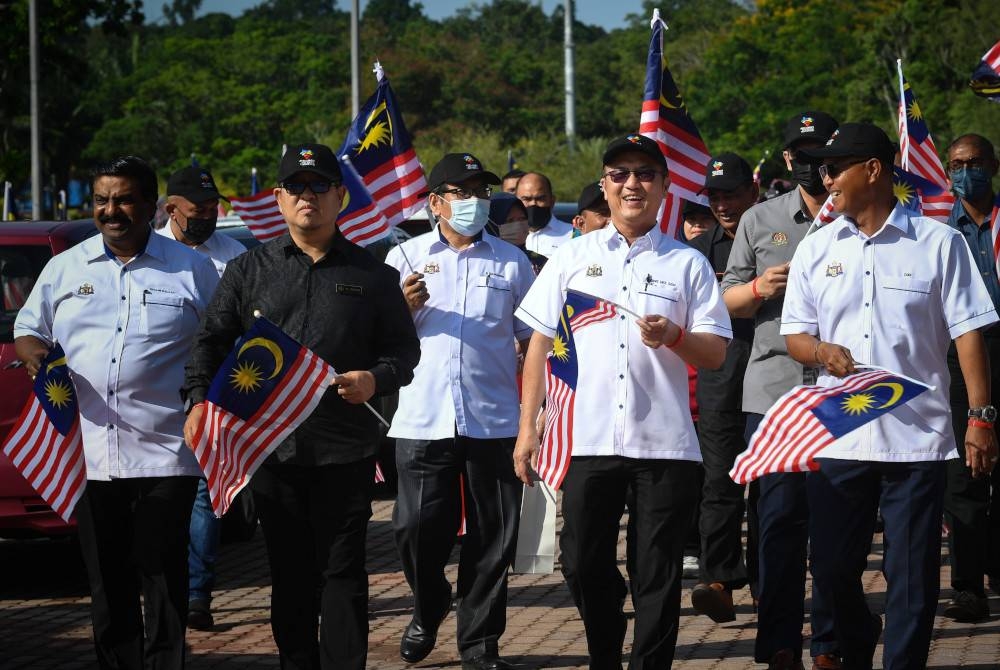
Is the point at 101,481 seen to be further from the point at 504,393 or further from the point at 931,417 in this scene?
the point at 931,417

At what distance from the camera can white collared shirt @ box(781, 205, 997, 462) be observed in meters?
5.75

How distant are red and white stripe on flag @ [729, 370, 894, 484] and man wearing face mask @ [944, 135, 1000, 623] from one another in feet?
7.76

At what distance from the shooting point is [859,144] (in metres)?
5.87

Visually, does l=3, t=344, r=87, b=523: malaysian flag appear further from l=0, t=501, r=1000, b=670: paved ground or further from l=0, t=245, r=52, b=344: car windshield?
l=0, t=245, r=52, b=344: car windshield

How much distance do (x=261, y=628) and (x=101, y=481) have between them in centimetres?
196

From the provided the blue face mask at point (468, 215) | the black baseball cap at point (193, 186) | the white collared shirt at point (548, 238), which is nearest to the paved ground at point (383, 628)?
the blue face mask at point (468, 215)

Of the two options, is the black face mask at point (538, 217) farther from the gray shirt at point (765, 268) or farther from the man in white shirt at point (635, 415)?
the man in white shirt at point (635, 415)

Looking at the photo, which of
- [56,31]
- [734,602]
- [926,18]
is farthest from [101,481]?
[926,18]

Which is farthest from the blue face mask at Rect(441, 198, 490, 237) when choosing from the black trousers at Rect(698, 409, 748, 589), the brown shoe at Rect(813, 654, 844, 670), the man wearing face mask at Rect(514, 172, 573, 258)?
the man wearing face mask at Rect(514, 172, 573, 258)

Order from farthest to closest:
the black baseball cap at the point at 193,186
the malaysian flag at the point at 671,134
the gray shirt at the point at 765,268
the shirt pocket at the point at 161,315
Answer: the black baseball cap at the point at 193,186
the malaysian flag at the point at 671,134
the gray shirt at the point at 765,268
the shirt pocket at the point at 161,315

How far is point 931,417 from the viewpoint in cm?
575

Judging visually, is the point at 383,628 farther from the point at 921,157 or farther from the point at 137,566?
the point at 921,157

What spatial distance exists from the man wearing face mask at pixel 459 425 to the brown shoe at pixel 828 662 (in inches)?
56.9

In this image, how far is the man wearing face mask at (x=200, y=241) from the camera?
8.27 m
